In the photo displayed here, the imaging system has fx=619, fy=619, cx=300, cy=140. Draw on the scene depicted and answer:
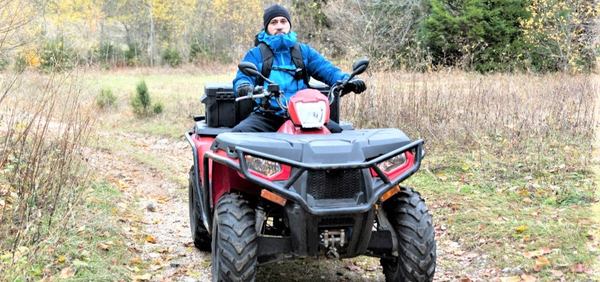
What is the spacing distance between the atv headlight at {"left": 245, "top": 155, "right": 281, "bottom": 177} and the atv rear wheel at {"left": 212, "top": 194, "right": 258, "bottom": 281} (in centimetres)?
29

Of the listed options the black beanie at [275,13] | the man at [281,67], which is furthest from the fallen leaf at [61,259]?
the black beanie at [275,13]

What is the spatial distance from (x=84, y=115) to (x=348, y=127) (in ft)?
7.36

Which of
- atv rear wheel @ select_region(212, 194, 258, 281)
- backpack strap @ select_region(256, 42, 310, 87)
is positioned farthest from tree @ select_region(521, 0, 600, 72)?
atv rear wheel @ select_region(212, 194, 258, 281)

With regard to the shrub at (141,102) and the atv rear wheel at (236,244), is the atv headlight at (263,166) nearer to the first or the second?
the atv rear wheel at (236,244)

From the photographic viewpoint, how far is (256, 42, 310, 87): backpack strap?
14.6 feet

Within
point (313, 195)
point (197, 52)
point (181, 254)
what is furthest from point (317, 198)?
point (197, 52)

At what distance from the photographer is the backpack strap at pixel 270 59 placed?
4.44 m

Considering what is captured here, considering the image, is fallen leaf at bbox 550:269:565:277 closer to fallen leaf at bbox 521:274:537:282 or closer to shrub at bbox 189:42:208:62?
fallen leaf at bbox 521:274:537:282

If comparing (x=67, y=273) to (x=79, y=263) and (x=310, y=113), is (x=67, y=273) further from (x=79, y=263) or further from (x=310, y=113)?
(x=310, y=113)

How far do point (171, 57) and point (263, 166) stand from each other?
3024cm

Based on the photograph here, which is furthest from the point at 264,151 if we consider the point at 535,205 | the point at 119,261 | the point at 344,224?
the point at 535,205

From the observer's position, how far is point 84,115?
5168 mm

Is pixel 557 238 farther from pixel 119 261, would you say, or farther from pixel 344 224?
pixel 119 261

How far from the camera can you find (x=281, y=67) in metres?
4.48
